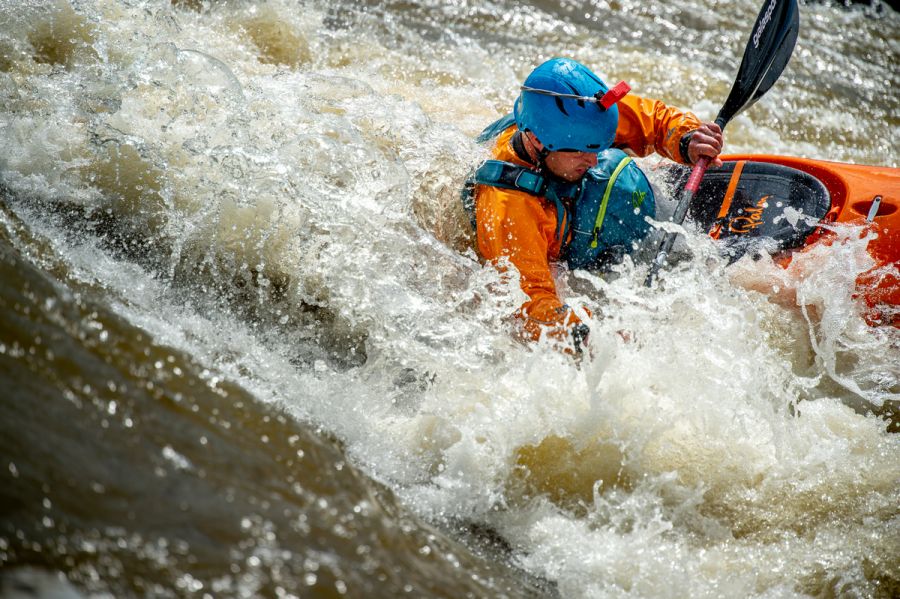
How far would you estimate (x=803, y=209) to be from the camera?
11.5 feet

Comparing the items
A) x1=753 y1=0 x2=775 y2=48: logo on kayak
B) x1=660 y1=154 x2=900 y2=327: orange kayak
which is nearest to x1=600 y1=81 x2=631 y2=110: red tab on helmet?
x1=660 y1=154 x2=900 y2=327: orange kayak

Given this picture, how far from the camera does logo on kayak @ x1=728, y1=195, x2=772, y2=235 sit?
3.52 meters

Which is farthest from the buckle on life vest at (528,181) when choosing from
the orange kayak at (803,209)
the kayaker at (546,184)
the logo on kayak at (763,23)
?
the logo on kayak at (763,23)

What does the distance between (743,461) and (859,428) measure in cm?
61

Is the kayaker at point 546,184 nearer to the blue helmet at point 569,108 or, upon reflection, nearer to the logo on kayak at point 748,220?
the blue helmet at point 569,108

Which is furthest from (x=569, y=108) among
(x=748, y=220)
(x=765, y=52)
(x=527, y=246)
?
(x=765, y=52)

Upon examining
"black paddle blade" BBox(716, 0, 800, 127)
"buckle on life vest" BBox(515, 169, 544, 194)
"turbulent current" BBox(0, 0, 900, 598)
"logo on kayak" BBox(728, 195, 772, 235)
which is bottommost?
"turbulent current" BBox(0, 0, 900, 598)

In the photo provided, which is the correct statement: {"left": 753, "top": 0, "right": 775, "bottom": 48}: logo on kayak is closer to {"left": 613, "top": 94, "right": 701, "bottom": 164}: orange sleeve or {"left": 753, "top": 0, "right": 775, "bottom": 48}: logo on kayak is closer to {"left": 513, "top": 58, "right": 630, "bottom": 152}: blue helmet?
{"left": 613, "top": 94, "right": 701, "bottom": 164}: orange sleeve

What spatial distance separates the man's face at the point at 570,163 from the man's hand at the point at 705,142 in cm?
54

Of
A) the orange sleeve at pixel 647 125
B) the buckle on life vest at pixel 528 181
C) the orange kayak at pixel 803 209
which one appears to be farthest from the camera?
the orange sleeve at pixel 647 125

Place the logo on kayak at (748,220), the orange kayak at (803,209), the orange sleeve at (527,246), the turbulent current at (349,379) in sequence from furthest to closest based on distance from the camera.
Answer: the logo on kayak at (748,220)
the orange kayak at (803,209)
the orange sleeve at (527,246)
the turbulent current at (349,379)

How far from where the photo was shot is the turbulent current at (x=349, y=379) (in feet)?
6.39

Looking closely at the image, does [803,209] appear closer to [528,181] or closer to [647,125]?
[647,125]

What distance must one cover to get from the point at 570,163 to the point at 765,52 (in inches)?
57.3
